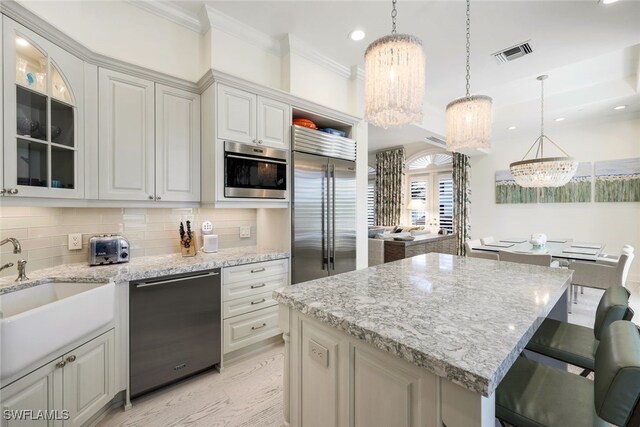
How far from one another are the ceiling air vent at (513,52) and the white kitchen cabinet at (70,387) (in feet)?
14.2

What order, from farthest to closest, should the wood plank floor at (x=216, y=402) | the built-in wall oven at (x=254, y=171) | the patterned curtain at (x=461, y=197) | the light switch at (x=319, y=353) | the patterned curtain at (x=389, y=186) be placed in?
the patterned curtain at (x=389, y=186)
the patterned curtain at (x=461, y=197)
the built-in wall oven at (x=254, y=171)
the wood plank floor at (x=216, y=402)
the light switch at (x=319, y=353)

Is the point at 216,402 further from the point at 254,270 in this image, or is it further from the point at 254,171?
the point at 254,171

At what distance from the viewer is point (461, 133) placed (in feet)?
6.78

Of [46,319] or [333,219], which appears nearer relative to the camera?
[46,319]

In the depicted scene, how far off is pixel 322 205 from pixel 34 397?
2.26 metres

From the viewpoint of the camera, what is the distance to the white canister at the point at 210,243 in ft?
8.22

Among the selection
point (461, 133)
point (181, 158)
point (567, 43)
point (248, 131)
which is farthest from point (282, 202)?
point (567, 43)

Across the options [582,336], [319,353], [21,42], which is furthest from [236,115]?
[582,336]

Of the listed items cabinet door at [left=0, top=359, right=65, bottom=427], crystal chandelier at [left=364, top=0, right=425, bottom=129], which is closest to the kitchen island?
crystal chandelier at [left=364, top=0, right=425, bottom=129]

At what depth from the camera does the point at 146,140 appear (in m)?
2.15

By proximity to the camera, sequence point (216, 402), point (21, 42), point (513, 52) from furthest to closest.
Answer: point (513, 52), point (216, 402), point (21, 42)

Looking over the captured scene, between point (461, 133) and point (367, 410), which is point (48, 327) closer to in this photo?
point (367, 410)

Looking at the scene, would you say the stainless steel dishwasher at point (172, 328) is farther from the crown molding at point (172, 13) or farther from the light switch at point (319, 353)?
the crown molding at point (172, 13)

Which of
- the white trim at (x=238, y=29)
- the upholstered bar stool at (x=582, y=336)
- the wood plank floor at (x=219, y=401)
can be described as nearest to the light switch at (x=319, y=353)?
the wood plank floor at (x=219, y=401)
